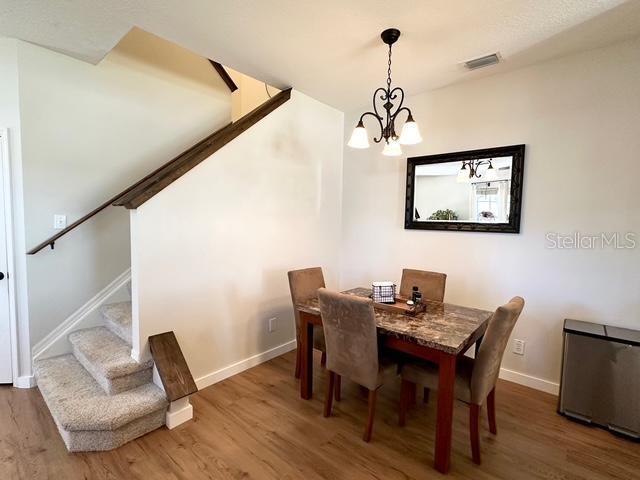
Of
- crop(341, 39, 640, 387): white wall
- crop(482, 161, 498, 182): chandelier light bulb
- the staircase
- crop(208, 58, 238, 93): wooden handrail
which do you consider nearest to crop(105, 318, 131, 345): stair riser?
the staircase

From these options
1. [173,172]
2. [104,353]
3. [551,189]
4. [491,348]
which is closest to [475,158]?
[551,189]

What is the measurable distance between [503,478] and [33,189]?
3.78m

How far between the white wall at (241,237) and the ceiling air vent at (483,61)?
155 centimetres

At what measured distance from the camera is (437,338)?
5.73 feet

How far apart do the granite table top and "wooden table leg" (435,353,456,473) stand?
0.09 m

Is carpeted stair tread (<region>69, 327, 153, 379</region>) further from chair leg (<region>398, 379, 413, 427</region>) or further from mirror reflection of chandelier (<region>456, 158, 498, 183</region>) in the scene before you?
mirror reflection of chandelier (<region>456, 158, 498, 183</region>)

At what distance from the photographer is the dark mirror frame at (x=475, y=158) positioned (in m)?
2.62

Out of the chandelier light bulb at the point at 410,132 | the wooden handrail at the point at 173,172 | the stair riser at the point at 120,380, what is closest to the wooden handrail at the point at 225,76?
the wooden handrail at the point at 173,172

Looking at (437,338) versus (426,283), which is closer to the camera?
(437,338)

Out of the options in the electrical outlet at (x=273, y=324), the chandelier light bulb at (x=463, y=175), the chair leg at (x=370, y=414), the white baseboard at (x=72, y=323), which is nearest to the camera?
the chair leg at (x=370, y=414)

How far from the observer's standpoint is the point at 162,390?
2145 mm

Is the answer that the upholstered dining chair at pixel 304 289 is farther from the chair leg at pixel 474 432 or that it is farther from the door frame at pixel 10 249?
the door frame at pixel 10 249

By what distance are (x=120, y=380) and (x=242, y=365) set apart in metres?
1.01

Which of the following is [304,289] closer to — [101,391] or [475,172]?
[101,391]
